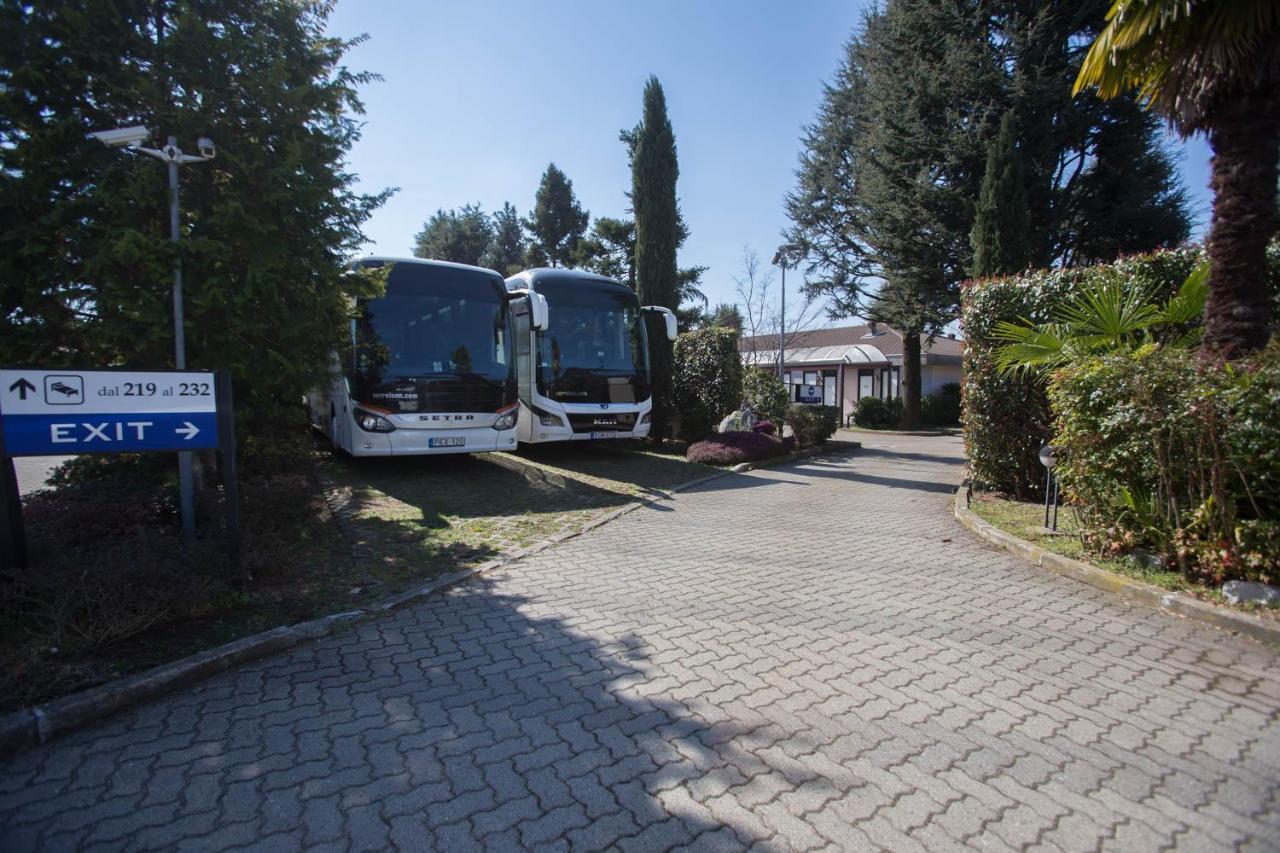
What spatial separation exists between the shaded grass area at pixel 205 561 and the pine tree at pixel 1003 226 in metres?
10.5

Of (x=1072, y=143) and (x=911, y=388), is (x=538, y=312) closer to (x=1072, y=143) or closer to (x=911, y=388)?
(x=1072, y=143)

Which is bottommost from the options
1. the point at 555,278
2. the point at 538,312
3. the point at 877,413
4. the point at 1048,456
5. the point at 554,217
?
the point at 877,413

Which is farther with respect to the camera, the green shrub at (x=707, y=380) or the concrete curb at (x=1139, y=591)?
the green shrub at (x=707, y=380)

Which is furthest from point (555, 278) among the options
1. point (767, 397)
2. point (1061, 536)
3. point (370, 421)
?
point (1061, 536)

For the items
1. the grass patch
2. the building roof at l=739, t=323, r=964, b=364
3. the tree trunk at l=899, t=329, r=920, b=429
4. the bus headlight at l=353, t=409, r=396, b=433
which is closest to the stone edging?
the bus headlight at l=353, t=409, r=396, b=433

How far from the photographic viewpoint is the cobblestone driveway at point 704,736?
8.40ft

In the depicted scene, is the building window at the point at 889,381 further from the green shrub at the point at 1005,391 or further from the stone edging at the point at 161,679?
the stone edging at the point at 161,679

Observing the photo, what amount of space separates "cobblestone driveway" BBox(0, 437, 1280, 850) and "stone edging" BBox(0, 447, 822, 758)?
0.12 meters

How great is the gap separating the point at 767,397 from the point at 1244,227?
10.8 meters

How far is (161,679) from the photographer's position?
11.7 ft

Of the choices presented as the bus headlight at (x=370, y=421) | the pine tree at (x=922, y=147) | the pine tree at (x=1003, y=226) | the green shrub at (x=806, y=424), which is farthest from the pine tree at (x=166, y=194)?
the pine tree at (x=922, y=147)

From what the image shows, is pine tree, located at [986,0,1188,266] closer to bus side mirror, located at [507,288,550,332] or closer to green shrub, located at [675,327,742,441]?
green shrub, located at [675,327,742,441]

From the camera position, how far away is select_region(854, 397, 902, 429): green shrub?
2852cm

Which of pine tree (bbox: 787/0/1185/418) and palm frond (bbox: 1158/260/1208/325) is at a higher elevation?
pine tree (bbox: 787/0/1185/418)
